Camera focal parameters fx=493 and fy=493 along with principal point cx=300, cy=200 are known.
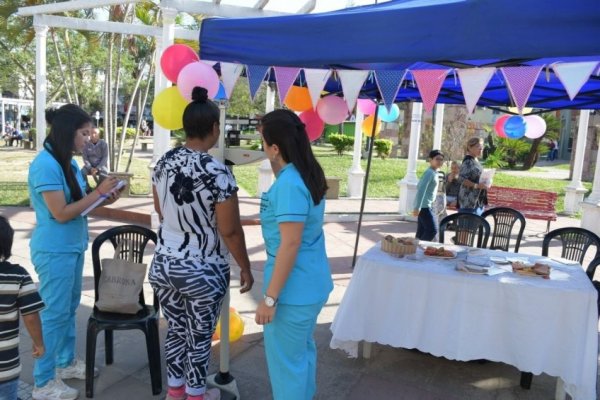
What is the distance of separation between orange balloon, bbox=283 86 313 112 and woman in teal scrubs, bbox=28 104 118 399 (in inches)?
106

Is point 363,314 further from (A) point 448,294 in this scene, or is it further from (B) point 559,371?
(B) point 559,371

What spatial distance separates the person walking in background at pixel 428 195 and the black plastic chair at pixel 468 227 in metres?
1.16

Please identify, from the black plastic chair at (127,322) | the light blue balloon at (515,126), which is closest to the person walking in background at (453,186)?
the light blue balloon at (515,126)

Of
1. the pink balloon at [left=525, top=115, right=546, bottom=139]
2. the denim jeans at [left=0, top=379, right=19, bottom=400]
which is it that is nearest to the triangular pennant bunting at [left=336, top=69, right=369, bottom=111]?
the denim jeans at [left=0, top=379, right=19, bottom=400]

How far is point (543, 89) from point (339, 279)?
2950 mm

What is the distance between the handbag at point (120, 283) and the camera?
287cm

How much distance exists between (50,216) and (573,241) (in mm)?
4217

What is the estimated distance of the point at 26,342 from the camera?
3.63m

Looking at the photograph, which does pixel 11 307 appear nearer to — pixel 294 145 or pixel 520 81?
pixel 294 145

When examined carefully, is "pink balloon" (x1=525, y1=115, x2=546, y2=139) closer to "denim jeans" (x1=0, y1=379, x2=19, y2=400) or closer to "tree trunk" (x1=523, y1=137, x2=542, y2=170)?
"denim jeans" (x1=0, y1=379, x2=19, y2=400)

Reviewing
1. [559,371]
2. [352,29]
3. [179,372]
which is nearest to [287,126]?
[352,29]

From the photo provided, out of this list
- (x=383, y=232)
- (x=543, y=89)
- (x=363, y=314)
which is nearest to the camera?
(x=363, y=314)

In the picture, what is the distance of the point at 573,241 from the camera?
4.44 metres

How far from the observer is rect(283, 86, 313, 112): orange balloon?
204 inches
